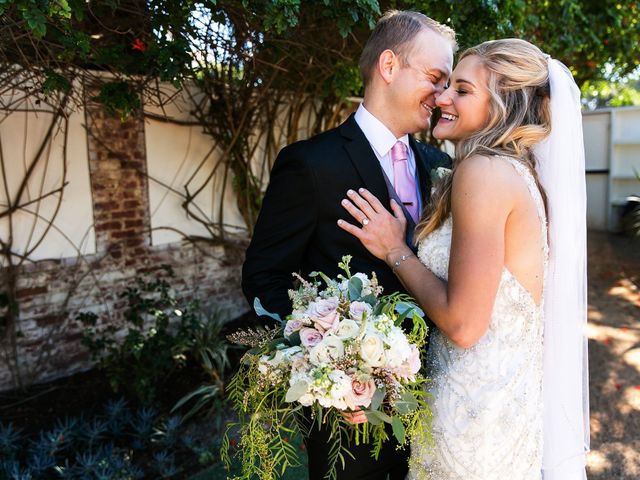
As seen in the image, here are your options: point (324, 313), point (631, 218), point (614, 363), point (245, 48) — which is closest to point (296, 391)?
point (324, 313)

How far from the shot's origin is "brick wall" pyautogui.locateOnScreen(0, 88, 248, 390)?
14.6 ft

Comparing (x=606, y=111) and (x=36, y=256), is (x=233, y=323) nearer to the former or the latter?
(x=36, y=256)

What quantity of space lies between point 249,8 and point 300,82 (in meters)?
2.75

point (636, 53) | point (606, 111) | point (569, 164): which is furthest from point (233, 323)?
point (606, 111)

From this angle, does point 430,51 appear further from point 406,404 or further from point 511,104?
point 406,404

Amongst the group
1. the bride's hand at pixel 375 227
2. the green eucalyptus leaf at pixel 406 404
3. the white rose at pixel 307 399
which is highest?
the bride's hand at pixel 375 227

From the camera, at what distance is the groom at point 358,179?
224cm

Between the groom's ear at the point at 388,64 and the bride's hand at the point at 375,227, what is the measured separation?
574mm

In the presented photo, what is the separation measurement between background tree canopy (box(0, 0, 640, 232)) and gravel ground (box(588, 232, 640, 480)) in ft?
9.24

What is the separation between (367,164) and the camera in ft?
7.59

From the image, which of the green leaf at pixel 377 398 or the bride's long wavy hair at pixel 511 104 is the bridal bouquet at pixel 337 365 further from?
the bride's long wavy hair at pixel 511 104

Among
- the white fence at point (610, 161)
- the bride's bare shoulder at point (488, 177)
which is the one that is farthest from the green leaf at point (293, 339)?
the white fence at point (610, 161)

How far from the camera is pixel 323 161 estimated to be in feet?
7.38

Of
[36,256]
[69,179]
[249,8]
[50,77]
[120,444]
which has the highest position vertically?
[249,8]
